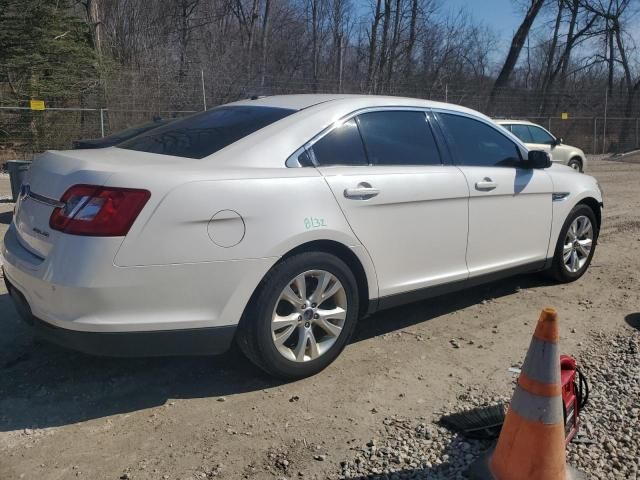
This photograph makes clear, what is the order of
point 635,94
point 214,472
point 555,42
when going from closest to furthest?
point 214,472, point 635,94, point 555,42

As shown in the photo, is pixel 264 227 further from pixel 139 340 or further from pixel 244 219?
pixel 139 340

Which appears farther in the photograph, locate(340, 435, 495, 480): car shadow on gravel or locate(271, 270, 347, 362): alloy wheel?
locate(271, 270, 347, 362): alloy wheel

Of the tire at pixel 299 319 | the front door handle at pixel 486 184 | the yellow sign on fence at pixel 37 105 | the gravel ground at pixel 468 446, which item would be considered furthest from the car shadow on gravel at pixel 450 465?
the yellow sign on fence at pixel 37 105

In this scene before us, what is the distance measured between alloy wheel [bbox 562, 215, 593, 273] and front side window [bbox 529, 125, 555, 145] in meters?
9.85

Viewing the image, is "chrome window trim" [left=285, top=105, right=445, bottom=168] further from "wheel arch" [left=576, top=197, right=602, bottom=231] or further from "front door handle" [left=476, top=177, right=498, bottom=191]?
"wheel arch" [left=576, top=197, right=602, bottom=231]

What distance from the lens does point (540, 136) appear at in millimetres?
15250

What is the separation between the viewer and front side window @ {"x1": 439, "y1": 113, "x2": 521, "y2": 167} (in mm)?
4572

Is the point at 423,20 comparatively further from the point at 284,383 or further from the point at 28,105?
the point at 284,383

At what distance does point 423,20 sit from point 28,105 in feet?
61.4

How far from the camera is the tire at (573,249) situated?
5.44m

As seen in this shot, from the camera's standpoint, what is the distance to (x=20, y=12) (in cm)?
1620

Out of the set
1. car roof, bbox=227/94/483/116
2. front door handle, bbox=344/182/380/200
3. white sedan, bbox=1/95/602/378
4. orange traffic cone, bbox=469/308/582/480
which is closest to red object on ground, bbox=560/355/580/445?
orange traffic cone, bbox=469/308/582/480

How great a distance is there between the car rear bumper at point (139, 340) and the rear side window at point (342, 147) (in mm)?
1186

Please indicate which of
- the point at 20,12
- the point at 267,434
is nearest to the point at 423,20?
the point at 20,12
